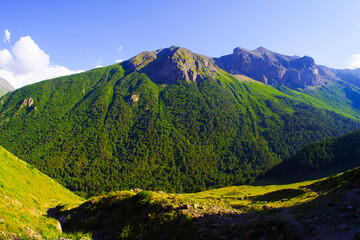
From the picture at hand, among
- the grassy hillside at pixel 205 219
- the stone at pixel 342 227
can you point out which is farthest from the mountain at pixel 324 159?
the stone at pixel 342 227

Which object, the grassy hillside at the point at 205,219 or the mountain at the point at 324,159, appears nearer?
the grassy hillside at the point at 205,219

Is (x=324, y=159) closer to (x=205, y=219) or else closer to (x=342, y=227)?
(x=205, y=219)

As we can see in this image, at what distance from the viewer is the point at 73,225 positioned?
2462cm

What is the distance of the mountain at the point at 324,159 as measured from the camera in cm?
13875

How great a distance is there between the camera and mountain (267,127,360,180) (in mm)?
138750

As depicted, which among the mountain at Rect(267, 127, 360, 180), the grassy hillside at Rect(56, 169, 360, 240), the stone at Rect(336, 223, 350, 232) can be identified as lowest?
the mountain at Rect(267, 127, 360, 180)

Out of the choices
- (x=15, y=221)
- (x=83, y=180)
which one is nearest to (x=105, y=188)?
(x=83, y=180)

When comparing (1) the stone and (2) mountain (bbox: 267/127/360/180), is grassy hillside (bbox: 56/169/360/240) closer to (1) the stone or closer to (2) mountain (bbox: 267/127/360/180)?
(1) the stone

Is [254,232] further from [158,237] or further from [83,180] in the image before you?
[83,180]

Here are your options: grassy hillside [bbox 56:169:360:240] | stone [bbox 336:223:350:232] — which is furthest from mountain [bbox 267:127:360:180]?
stone [bbox 336:223:350:232]

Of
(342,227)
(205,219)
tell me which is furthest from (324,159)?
(342,227)

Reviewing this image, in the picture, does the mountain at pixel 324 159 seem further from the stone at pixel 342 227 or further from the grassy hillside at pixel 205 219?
the stone at pixel 342 227

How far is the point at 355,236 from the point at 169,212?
45.8ft

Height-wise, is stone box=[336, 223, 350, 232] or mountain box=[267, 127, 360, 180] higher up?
stone box=[336, 223, 350, 232]
